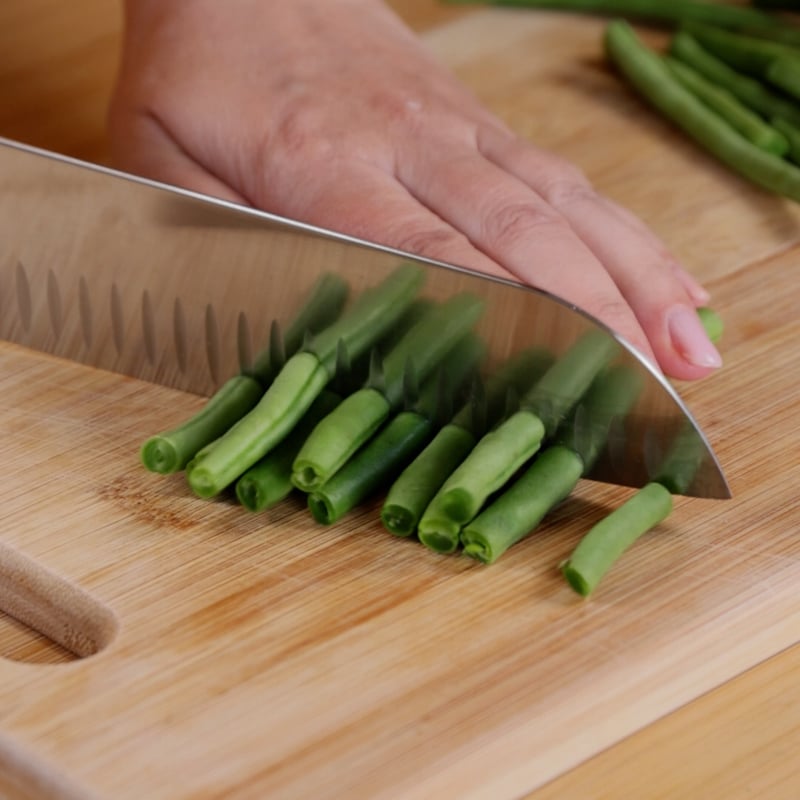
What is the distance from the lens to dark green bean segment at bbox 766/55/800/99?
2759mm

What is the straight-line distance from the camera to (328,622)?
167cm

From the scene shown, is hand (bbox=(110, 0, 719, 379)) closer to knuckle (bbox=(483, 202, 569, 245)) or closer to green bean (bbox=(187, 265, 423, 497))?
knuckle (bbox=(483, 202, 569, 245))

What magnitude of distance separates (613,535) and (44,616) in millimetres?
697

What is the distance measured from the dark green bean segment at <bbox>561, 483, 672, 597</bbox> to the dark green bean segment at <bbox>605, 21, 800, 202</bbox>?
0.96m

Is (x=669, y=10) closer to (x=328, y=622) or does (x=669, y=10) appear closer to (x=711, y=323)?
(x=711, y=323)

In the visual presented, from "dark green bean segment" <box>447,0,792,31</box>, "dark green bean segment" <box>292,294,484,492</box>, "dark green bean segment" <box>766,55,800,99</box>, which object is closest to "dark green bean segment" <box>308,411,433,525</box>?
"dark green bean segment" <box>292,294,484,492</box>

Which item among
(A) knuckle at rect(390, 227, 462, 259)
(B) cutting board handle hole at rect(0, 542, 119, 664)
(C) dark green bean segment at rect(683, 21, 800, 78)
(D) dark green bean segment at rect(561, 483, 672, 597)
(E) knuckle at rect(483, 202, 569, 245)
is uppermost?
(C) dark green bean segment at rect(683, 21, 800, 78)

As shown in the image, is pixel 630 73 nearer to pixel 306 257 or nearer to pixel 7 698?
pixel 306 257

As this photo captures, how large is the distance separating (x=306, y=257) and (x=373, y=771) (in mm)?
746

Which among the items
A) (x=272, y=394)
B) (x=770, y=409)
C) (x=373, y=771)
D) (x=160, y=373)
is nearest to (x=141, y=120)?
(x=160, y=373)

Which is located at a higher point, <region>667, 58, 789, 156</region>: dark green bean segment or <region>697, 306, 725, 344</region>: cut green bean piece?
<region>667, 58, 789, 156</region>: dark green bean segment

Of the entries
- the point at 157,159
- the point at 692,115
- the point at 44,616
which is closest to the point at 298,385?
the point at 44,616

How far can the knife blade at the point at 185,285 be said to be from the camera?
1827 mm

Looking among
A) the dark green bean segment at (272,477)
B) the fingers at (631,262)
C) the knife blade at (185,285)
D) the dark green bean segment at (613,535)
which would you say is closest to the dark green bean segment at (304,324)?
the knife blade at (185,285)
